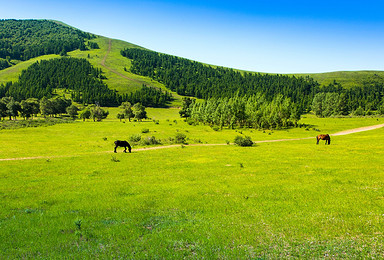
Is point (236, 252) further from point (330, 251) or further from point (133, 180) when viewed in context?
point (133, 180)

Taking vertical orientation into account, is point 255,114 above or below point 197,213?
above

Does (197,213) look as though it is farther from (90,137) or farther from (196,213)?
(90,137)

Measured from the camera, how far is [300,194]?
57.5 ft

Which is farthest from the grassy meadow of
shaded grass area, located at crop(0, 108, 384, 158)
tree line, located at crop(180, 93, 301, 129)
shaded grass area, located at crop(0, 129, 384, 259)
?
tree line, located at crop(180, 93, 301, 129)

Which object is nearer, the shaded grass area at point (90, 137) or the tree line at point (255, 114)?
the shaded grass area at point (90, 137)

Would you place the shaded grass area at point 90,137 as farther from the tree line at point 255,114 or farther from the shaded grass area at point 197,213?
the shaded grass area at point 197,213

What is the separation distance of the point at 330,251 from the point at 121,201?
545 inches

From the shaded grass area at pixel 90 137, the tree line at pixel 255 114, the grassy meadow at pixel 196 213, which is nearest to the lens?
the grassy meadow at pixel 196 213

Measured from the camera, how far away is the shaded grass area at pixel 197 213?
1052cm

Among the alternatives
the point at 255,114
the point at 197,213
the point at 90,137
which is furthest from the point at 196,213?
the point at 255,114

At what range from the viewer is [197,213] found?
47.6 feet

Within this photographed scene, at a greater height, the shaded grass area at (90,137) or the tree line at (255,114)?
the tree line at (255,114)

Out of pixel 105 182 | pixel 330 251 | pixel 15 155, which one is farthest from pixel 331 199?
pixel 15 155

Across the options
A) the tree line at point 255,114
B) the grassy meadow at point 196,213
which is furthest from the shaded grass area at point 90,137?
the grassy meadow at point 196,213
